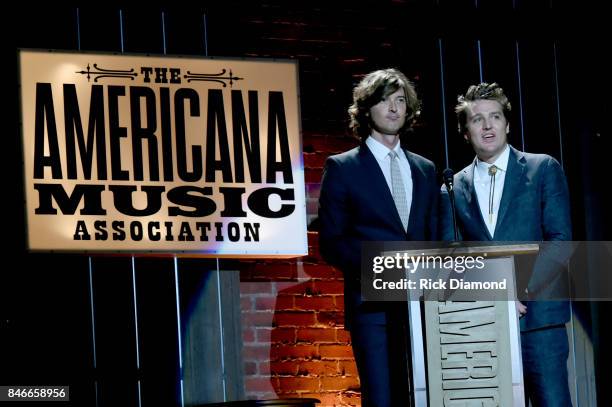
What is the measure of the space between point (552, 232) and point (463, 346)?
0.95m

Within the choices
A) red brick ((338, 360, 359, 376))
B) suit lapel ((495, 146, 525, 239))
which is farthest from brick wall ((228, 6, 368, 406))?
suit lapel ((495, 146, 525, 239))

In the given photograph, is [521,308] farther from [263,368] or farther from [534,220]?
[263,368]

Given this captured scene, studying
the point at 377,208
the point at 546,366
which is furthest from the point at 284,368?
the point at 546,366

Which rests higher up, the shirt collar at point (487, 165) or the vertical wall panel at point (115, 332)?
the shirt collar at point (487, 165)

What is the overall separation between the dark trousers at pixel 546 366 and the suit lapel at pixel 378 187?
81 cm

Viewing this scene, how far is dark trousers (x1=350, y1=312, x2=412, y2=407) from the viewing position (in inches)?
189

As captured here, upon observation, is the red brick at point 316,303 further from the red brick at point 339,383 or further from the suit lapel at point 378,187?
the suit lapel at point 378,187

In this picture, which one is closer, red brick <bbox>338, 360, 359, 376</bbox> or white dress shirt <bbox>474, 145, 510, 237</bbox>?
white dress shirt <bbox>474, 145, 510, 237</bbox>

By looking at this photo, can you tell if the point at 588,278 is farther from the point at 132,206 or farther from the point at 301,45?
the point at 132,206

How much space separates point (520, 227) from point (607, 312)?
1.45 metres

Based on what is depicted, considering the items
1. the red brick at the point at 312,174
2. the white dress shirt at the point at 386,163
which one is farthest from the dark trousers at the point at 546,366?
the red brick at the point at 312,174

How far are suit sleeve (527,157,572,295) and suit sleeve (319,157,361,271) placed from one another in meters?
0.83

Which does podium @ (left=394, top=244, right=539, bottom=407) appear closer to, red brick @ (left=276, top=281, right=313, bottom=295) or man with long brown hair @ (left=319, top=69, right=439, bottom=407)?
man with long brown hair @ (left=319, top=69, right=439, bottom=407)

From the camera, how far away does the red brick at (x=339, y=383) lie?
5.87 m
